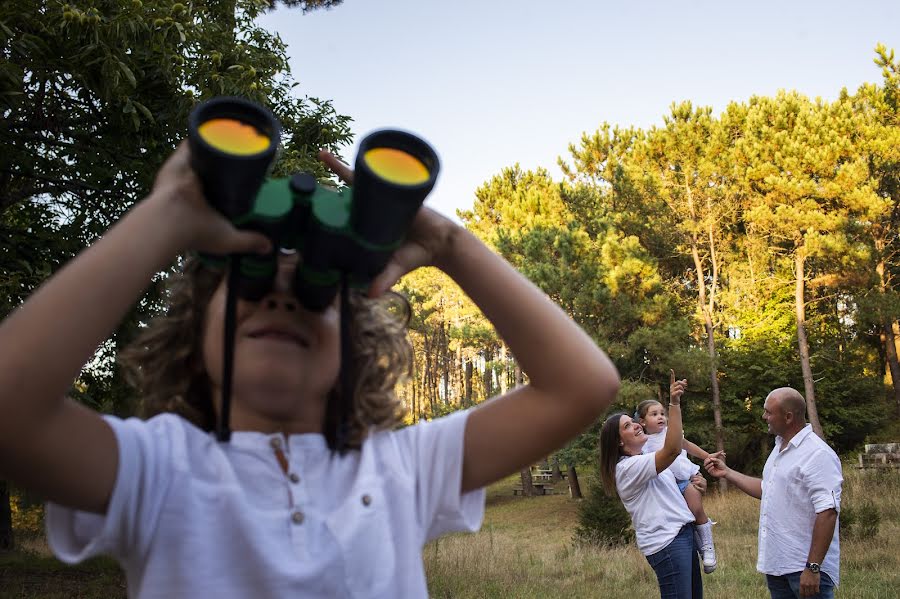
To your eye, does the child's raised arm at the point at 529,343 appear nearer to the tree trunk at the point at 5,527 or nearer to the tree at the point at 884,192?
the tree trunk at the point at 5,527

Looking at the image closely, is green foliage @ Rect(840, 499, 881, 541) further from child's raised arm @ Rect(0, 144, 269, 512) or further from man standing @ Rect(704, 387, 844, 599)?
child's raised arm @ Rect(0, 144, 269, 512)

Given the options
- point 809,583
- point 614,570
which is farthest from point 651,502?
point 614,570

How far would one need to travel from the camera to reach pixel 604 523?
13883mm

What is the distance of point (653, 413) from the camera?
6262 mm

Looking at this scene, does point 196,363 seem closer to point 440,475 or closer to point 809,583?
point 440,475

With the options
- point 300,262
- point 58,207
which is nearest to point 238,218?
point 300,262

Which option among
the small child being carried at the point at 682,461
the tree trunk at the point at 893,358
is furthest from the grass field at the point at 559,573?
the tree trunk at the point at 893,358

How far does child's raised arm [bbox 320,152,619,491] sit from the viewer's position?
4.01 feet

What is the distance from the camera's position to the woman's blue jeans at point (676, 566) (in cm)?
491

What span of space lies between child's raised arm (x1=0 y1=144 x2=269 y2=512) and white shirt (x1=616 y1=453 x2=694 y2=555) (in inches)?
175

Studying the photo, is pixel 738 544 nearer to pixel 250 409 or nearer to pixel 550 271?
pixel 550 271

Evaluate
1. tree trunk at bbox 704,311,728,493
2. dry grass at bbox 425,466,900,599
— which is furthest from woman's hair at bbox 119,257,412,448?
tree trunk at bbox 704,311,728,493

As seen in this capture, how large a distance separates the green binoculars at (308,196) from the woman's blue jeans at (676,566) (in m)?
4.48

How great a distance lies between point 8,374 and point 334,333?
1.64 feet
